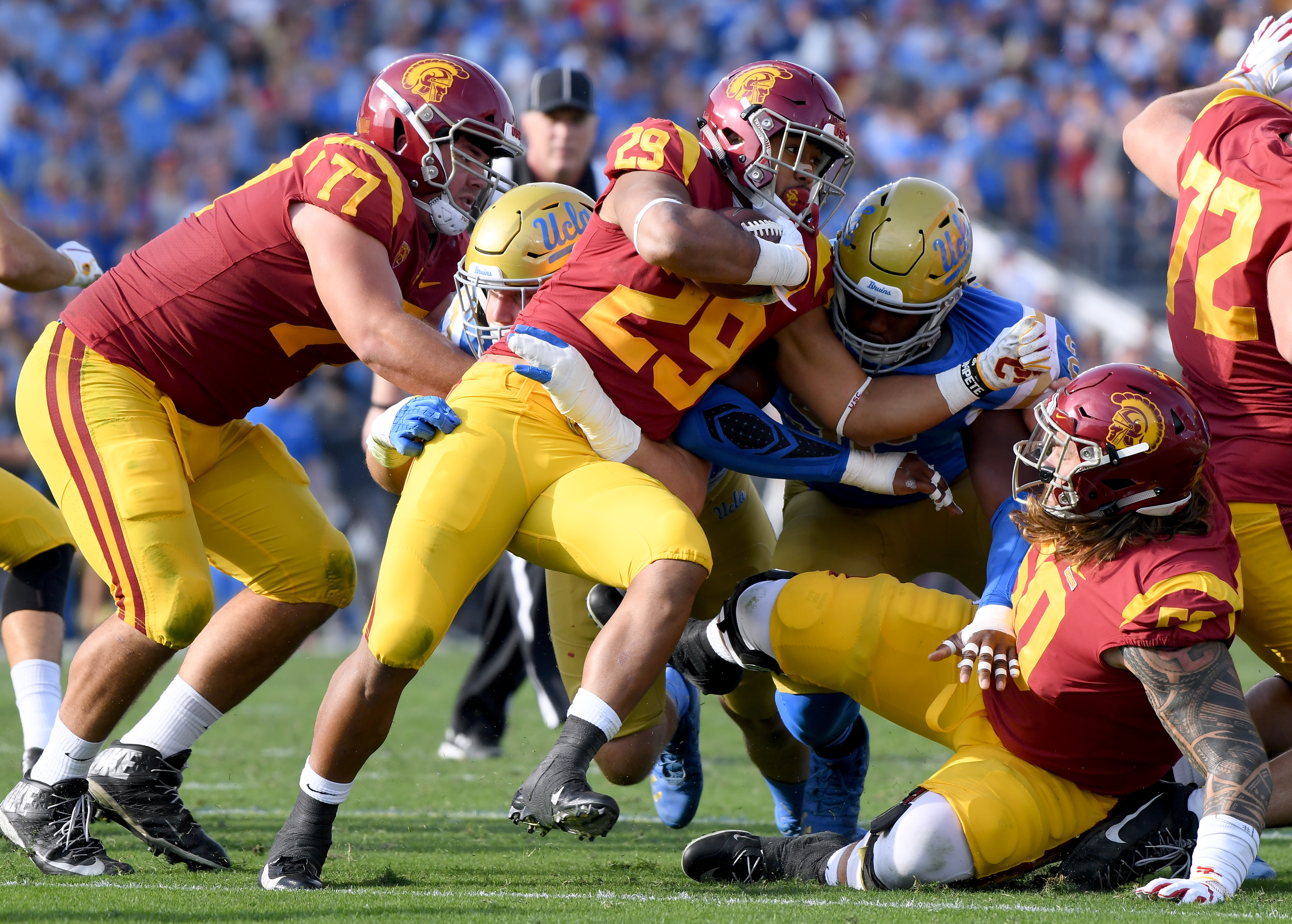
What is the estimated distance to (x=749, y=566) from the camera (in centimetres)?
435

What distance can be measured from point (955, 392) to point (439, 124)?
1515 mm

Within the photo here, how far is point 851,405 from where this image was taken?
3.63m

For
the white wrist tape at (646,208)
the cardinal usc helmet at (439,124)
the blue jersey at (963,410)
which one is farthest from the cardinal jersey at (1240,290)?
the cardinal usc helmet at (439,124)

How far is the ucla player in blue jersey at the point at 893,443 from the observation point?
3648 millimetres

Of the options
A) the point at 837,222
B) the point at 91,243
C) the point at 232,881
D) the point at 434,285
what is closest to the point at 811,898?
the point at 232,881

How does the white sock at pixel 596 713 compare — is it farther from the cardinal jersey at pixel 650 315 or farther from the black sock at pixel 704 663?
the cardinal jersey at pixel 650 315

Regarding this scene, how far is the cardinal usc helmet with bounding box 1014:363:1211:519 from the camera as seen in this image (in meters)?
3.07

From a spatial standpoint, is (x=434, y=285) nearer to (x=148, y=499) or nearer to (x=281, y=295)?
(x=281, y=295)

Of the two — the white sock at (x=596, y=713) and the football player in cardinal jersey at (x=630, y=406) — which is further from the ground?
the football player in cardinal jersey at (x=630, y=406)

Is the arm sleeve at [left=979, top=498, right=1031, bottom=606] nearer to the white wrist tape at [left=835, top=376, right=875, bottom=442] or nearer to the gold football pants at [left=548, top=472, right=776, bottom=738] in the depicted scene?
the white wrist tape at [left=835, top=376, right=875, bottom=442]

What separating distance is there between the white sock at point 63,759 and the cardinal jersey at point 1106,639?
218 centimetres

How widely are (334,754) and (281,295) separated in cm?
121

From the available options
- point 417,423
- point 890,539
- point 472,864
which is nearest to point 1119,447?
point 890,539


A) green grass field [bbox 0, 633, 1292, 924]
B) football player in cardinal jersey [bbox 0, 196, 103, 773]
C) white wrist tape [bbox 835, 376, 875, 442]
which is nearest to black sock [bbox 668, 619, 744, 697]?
green grass field [bbox 0, 633, 1292, 924]
